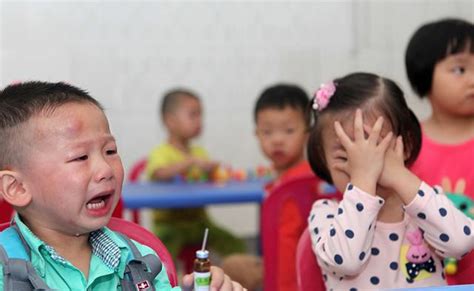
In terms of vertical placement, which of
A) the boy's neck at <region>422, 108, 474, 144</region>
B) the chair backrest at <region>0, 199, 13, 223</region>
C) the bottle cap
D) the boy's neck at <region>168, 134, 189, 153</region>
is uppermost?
the bottle cap

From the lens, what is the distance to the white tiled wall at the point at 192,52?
504 cm

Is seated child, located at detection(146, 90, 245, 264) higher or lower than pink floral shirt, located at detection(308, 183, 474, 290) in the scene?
lower

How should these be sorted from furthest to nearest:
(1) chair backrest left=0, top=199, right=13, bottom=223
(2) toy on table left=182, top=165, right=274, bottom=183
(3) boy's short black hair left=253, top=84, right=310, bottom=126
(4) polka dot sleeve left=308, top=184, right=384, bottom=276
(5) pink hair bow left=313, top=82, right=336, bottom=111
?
(2) toy on table left=182, top=165, right=274, bottom=183
(3) boy's short black hair left=253, top=84, right=310, bottom=126
(1) chair backrest left=0, top=199, right=13, bottom=223
(5) pink hair bow left=313, top=82, right=336, bottom=111
(4) polka dot sleeve left=308, top=184, right=384, bottom=276

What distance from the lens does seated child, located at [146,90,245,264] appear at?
399 cm

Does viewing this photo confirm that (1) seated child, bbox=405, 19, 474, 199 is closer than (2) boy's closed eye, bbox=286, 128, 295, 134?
Yes

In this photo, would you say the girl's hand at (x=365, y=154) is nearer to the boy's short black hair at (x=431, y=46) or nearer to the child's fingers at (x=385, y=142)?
the child's fingers at (x=385, y=142)

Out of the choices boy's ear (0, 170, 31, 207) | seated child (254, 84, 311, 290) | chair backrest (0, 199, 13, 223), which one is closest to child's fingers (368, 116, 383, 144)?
boy's ear (0, 170, 31, 207)

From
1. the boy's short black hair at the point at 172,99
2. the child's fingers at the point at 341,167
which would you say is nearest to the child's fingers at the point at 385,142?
the child's fingers at the point at 341,167

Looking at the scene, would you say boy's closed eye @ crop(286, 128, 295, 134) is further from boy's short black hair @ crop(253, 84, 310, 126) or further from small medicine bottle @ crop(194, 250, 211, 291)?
small medicine bottle @ crop(194, 250, 211, 291)

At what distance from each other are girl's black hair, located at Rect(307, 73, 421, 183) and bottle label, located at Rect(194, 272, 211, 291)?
2.18 feet

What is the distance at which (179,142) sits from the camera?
4582 mm

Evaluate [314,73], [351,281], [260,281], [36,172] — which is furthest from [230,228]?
[36,172]

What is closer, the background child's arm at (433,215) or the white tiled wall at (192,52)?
the background child's arm at (433,215)

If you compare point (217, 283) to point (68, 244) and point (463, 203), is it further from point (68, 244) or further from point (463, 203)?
point (463, 203)
